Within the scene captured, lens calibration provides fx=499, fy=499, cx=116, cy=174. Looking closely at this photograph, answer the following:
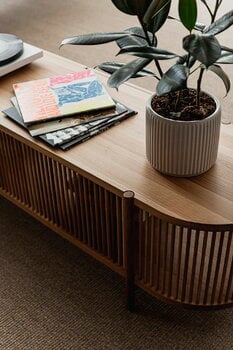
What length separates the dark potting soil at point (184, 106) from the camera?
1.13 m

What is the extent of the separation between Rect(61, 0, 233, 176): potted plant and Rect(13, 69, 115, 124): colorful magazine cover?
0.22 metres

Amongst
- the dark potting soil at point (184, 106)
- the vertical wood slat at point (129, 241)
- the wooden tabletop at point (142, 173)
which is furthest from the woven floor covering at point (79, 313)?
the dark potting soil at point (184, 106)

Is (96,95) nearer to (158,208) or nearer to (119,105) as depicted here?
(119,105)

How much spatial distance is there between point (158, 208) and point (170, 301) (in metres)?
0.28

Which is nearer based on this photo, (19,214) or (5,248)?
(5,248)

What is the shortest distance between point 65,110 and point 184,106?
0.36 m

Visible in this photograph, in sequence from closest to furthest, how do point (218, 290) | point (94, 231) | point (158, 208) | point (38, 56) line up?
1. point (158, 208)
2. point (218, 290)
3. point (94, 231)
4. point (38, 56)

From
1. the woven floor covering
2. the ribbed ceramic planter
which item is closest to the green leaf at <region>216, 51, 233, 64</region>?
the ribbed ceramic planter

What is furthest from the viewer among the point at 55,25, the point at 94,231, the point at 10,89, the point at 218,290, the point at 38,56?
the point at 55,25

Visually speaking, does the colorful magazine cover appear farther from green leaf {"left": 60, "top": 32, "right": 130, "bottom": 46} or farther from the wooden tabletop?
green leaf {"left": 60, "top": 32, "right": 130, "bottom": 46}

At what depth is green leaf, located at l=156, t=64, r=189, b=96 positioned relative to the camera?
3.34 feet

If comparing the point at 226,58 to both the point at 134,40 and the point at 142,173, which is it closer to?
the point at 134,40

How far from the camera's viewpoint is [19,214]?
5.47 feet

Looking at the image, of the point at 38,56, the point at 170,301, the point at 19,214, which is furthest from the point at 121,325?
the point at 38,56
